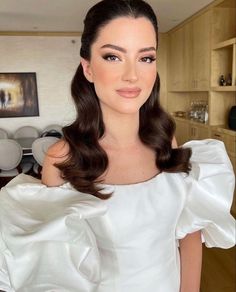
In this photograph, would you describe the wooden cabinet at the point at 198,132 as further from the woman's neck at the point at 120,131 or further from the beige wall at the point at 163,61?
the woman's neck at the point at 120,131

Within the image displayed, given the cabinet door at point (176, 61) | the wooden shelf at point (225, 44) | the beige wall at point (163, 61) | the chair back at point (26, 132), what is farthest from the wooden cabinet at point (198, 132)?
the chair back at point (26, 132)

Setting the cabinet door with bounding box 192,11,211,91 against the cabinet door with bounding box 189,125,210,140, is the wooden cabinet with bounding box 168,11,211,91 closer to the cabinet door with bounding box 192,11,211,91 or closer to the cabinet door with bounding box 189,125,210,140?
the cabinet door with bounding box 192,11,211,91

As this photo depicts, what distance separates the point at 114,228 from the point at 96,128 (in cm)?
28

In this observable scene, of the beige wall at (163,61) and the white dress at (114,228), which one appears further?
the beige wall at (163,61)

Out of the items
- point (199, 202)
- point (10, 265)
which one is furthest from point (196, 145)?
point (10, 265)

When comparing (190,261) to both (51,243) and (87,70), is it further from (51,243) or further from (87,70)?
(87,70)

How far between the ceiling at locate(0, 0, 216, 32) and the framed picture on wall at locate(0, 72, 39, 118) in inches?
31.4

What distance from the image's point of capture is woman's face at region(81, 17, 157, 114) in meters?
0.72

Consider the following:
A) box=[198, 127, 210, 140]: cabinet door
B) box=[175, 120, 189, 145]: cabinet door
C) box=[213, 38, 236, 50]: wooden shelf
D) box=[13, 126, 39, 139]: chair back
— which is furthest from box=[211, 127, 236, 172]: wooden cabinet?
box=[13, 126, 39, 139]: chair back

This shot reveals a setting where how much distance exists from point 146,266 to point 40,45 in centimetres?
526

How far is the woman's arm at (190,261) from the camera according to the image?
0.92 meters

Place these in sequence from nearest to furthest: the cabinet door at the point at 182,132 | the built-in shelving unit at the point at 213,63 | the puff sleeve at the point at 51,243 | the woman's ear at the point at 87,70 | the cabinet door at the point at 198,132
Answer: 1. the puff sleeve at the point at 51,243
2. the woman's ear at the point at 87,70
3. the built-in shelving unit at the point at 213,63
4. the cabinet door at the point at 198,132
5. the cabinet door at the point at 182,132

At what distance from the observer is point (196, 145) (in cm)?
97

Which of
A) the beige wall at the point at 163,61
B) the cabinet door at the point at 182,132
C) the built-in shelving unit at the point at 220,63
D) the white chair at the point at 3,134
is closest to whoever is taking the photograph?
the built-in shelving unit at the point at 220,63
